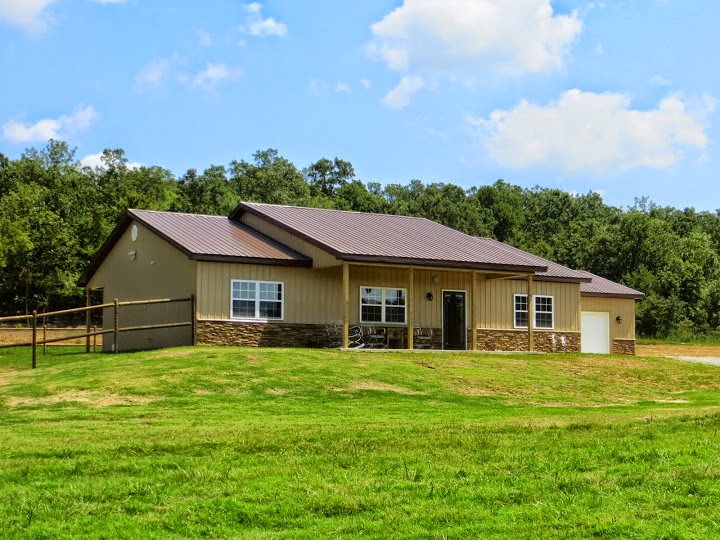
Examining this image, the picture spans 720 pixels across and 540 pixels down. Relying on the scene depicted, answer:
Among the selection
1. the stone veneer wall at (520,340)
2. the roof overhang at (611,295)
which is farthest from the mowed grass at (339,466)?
the roof overhang at (611,295)

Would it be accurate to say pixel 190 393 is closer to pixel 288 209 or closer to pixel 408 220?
pixel 288 209

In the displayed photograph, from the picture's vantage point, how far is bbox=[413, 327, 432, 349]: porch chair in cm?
2853

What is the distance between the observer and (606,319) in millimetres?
35844

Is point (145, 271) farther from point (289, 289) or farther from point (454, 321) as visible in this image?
point (454, 321)

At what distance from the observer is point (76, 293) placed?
153ft

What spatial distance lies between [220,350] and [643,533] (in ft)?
56.9

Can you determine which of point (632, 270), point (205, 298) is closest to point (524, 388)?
point (205, 298)

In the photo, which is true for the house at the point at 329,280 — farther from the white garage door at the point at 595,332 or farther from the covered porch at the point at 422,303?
the white garage door at the point at 595,332

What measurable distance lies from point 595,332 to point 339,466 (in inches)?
1087

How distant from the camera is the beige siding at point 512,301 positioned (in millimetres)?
30484

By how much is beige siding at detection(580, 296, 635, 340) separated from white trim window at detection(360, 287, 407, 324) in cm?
984

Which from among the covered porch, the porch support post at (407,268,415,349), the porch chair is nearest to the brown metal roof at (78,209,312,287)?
the covered porch

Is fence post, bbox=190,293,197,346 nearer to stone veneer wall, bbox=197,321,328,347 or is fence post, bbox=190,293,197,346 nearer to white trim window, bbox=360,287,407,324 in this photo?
stone veneer wall, bbox=197,321,328,347

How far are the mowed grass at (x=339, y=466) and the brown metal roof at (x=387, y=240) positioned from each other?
27.8 feet
